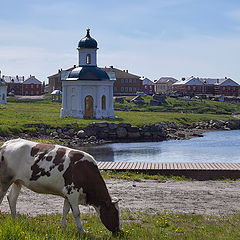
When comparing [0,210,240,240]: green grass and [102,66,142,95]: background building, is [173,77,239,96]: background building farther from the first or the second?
[0,210,240,240]: green grass

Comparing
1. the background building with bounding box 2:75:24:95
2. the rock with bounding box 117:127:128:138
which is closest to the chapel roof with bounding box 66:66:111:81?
the rock with bounding box 117:127:128:138

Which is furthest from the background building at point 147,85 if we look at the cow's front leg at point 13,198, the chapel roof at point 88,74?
the cow's front leg at point 13,198

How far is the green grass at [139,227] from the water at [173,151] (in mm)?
21426

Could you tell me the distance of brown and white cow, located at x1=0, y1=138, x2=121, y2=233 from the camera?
32.1 feet

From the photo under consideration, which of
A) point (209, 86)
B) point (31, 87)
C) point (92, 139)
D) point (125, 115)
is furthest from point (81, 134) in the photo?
point (209, 86)

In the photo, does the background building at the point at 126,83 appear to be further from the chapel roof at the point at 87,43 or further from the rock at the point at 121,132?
the rock at the point at 121,132

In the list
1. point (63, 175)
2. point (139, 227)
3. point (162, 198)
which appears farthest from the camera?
point (162, 198)

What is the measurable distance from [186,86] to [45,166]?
113823 mm

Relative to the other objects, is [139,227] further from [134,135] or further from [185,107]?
[185,107]

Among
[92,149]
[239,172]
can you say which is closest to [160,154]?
[92,149]

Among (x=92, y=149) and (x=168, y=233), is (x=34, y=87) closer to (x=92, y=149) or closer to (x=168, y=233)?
(x=92, y=149)

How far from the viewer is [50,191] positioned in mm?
10055

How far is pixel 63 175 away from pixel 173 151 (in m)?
30.3

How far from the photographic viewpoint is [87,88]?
54156mm
